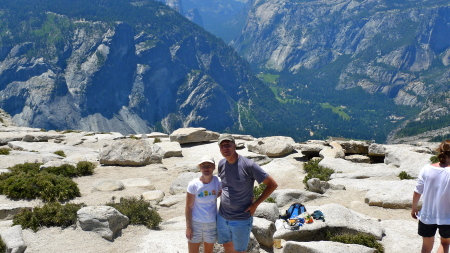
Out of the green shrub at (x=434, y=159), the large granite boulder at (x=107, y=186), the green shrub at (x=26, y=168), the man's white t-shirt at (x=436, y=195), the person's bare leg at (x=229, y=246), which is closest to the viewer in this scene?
the man's white t-shirt at (x=436, y=195)

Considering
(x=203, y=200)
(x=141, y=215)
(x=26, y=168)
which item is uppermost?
(x=203, y=200)

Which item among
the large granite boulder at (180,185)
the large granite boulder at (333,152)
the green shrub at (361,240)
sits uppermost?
the large granite boulder at (333,152)

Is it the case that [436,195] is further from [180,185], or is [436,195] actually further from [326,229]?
[180,185]

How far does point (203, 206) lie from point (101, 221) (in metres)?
5.13

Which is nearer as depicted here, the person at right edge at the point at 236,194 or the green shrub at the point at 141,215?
the person at right edge at the point at 236,194

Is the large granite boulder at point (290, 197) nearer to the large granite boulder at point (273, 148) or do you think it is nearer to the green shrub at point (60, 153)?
the large granite boulder at point (273, 148)

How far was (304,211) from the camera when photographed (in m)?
13.7

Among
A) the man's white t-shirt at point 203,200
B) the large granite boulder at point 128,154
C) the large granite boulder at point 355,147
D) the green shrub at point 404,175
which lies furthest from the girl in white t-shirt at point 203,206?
the large granite boulder at point 355,147

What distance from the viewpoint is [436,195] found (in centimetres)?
838

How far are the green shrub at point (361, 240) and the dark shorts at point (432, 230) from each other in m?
2.46

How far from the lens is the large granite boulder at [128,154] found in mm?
25473

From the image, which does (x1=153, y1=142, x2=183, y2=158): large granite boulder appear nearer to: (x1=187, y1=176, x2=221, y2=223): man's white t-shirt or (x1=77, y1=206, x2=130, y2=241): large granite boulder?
(x1=77, y1=206, x2=130, y2=241): large granite boulder

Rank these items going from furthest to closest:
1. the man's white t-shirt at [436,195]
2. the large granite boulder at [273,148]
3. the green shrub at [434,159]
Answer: the large granite boulder at [273,148] < the green shrub at [434,159] < the man's white t-shirt at [436,195]

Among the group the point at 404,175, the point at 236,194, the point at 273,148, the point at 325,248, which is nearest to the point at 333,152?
the point at 273,148
